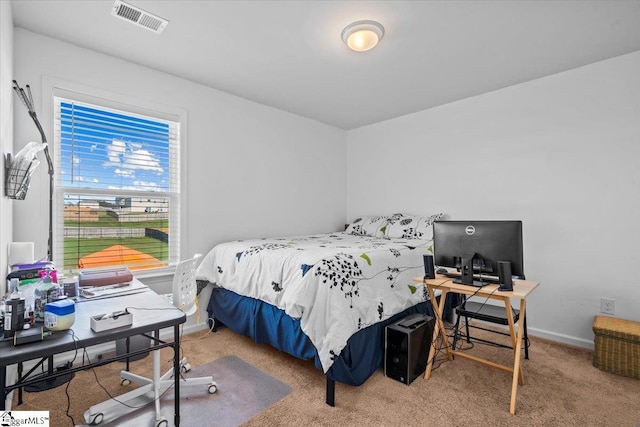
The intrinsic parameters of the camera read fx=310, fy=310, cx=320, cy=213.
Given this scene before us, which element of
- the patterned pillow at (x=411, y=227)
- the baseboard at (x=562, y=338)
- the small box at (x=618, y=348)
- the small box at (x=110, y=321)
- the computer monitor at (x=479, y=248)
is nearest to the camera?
the small box at (x=110, y=321)

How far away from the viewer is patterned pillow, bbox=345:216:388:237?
384cm

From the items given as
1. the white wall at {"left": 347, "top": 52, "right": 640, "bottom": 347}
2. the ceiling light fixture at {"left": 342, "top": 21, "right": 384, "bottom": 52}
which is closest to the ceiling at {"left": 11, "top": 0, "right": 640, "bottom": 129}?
the ceiling light fixture at {"left": 342, "top": 21, "right": 384, "bottom": 52}

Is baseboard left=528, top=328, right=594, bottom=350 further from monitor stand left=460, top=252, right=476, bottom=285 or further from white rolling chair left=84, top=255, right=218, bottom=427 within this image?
white rolling chair left=84, top=255, right=218, bottom=427

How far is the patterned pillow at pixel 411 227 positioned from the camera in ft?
11.3

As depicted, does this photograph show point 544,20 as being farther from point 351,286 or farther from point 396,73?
point 351,286

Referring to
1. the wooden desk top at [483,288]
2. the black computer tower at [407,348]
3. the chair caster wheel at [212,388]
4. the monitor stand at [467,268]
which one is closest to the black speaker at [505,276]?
the wooden desk top at [483,288]

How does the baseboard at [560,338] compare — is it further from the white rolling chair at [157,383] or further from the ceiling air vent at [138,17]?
the ceiling air vent at [138,17]

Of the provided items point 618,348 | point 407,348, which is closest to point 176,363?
point 407,348

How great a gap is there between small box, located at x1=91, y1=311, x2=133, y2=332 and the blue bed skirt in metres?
1.13

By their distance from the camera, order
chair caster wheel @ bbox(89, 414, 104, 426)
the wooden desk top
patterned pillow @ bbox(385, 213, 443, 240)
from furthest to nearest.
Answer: patterned pillow @ bbox(385, 213, 443, 240)
the wooden desk top
chair caster wheel @ bbox(89, 414, 104, 426)

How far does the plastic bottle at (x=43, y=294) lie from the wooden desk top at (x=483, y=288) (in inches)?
80.0

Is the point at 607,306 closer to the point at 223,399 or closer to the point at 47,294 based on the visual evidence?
the point at 223,399

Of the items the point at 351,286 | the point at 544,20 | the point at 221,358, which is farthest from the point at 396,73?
the point at 221,358

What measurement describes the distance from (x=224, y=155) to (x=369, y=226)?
1939 millimetres
